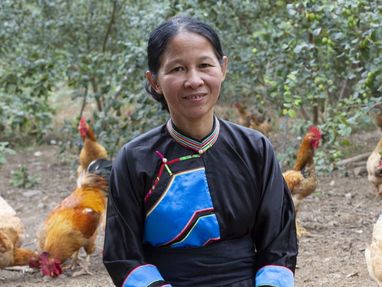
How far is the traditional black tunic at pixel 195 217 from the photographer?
8.26 feet

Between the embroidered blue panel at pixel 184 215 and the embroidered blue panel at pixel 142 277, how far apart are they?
111 millimetres

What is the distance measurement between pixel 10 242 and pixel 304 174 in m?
2.63

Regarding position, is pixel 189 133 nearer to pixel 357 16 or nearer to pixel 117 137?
pixel 357 16

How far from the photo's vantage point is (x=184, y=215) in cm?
251

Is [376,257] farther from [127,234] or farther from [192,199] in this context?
[127,234]

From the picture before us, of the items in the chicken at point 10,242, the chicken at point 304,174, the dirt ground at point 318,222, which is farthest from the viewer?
the chicken at point 304,174

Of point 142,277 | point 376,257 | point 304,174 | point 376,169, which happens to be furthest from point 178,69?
point 376,169

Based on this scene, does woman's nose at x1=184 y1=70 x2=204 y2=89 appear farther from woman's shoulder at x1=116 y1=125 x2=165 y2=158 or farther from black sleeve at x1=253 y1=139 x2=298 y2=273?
black sleeve at x1=253 y1=139 x2=298 y2=273

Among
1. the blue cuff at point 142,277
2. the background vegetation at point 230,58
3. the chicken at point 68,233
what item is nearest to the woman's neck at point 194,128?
the blue cuff at point 142,277

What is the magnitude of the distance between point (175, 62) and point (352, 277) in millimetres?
2967

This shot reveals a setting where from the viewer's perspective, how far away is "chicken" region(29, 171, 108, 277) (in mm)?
5594

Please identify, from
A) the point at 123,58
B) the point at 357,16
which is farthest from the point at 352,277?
the point at 123,58

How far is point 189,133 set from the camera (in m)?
2.60

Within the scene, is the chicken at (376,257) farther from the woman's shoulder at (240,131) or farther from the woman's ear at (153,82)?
the woman's ear at (153,82)
